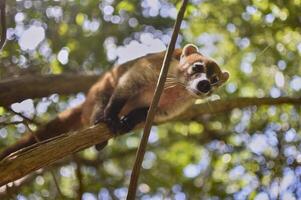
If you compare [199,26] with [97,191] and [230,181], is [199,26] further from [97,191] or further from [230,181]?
[97,191]

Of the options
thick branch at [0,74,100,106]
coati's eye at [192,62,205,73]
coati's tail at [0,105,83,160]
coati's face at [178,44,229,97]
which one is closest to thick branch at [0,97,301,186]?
thick branch at [0,74,100,106]

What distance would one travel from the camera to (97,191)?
5531 millimetres

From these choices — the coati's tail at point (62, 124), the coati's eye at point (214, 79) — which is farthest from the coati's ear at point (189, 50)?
the coati's tail at point (62, 124)

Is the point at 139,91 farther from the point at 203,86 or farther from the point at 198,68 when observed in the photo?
the point at 203,86

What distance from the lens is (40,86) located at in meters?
5.12

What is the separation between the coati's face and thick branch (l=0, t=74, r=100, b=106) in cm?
118

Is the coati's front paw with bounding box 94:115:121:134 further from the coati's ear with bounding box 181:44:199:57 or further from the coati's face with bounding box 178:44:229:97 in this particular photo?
the coati's ear with bounding box 181:44:199:57

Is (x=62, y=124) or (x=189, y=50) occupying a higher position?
(x=189, y=50)

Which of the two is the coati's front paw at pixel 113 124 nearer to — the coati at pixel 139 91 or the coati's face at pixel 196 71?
the coati at pixel 139 91

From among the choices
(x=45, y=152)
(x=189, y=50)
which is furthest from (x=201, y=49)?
(x=45, y=152)

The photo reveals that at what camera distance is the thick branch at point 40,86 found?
4.73 meters

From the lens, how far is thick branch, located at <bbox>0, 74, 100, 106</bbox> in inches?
186

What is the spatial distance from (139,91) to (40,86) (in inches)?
38.3

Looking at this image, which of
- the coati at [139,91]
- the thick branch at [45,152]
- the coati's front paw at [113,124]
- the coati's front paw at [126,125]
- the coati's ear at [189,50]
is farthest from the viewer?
the coati's ear at [189,50]
